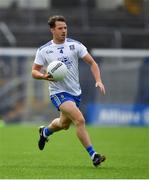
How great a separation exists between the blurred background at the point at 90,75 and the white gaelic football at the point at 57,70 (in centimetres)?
1796

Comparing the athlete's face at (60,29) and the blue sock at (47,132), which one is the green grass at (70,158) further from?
the athlete's face at (60,29)

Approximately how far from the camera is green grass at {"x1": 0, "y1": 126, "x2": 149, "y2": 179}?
11.6 m

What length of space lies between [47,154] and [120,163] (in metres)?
2.48

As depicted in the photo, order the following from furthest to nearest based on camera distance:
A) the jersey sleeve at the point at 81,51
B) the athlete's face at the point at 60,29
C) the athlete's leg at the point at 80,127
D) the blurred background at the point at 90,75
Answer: the blurred background at the point at 90,75, the jersey sleeve at the point at 81,51, the athlete's face at the point at 60,29, the athlete's leg at the point at 80,127

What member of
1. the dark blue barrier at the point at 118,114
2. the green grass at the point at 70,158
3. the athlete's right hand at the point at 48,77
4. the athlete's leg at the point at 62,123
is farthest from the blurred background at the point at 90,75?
the athlete's right hand at the point at 48,77

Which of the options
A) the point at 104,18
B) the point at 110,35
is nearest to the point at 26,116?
the point at 110,35

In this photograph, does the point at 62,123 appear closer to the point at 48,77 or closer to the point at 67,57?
the point at 67,57

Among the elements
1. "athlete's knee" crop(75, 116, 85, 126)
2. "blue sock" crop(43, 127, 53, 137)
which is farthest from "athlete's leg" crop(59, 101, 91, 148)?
"blue sock" crop(43, 127, 53, 137)

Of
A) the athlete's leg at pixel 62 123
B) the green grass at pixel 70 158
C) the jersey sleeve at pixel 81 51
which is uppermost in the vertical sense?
the jersey sleeve at pixel 81 51

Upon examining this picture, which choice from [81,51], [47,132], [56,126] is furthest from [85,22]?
[81,51]

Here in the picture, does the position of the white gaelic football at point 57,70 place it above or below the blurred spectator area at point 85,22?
above

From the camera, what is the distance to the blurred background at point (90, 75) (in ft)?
103

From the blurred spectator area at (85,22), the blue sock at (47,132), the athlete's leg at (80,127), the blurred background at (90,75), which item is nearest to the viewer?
the athlete's leg at (80,127)

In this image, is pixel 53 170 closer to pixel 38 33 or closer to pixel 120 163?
pixel 120 163
